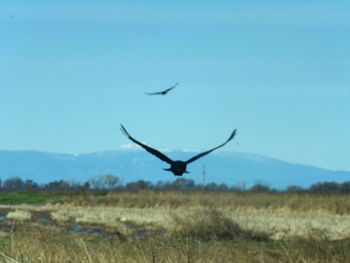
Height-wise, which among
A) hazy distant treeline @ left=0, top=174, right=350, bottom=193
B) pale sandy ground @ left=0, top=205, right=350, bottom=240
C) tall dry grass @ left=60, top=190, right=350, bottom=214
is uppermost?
hazy distant treeline @ left=0, top=174, right=350, bottom=193

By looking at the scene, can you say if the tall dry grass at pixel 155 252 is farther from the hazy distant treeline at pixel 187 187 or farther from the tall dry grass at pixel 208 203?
the hazy distant treeline at pixel 187 187

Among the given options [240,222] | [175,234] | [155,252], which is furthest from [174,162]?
[240,222]

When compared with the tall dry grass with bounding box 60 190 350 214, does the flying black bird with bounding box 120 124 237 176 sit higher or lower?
lower

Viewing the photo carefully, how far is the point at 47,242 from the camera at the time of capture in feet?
49.1

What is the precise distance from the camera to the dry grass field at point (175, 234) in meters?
12.3

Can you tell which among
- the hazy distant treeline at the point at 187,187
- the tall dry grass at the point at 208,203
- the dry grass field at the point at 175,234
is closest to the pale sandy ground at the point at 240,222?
the dry grass field at the point at 175,234

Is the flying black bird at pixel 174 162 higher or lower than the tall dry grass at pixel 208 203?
lower

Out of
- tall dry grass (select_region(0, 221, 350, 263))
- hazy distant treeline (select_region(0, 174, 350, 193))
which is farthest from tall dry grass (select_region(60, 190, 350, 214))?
tall dry grass (select_region(0, 221, 350, 263))

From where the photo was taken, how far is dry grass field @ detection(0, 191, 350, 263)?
12.3 metres

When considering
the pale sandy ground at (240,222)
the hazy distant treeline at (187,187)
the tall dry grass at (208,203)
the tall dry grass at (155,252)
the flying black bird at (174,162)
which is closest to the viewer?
the flying black bird at (174,162)

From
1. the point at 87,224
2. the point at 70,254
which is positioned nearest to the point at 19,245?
the point at 70,254

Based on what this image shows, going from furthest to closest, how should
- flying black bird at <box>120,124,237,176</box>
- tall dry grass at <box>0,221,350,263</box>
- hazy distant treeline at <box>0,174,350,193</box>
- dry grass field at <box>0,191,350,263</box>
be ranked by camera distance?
hazy distant treeline at <box>0,174,350,193</box>
dry grass field at <box>0,191,350,263</box>
tall dry grass at <box>0,221,350,263</box>
flying black bird at <box>120,124,237,176</box>

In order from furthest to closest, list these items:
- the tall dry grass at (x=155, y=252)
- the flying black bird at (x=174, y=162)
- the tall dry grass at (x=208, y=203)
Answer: the tall dry grass at (x=208, y=203), the tall dry grass at (x=155, y=252), the flying black bird at (x=174, y=162)

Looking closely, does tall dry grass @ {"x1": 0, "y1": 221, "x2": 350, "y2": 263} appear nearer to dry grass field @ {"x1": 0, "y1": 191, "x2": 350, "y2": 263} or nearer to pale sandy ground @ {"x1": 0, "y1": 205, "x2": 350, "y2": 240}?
dry grass field @ {"x1": 0, "y1": 191, "x2": 350, "y2": 263}
